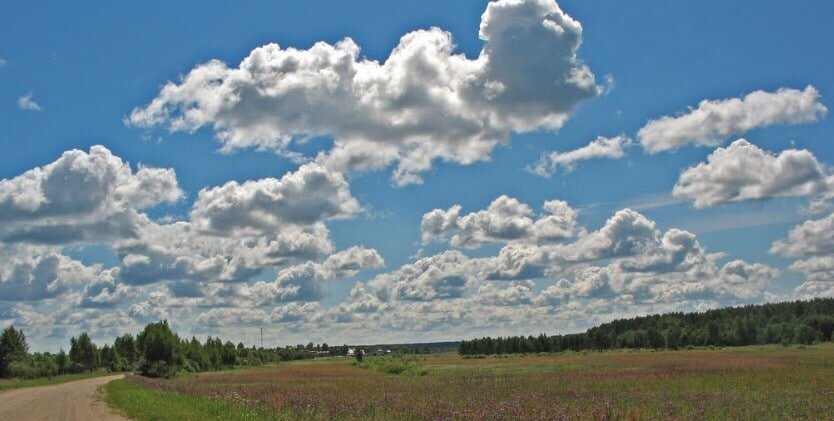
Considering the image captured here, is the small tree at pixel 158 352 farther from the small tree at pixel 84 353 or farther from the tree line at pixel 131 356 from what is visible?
the small tree at pixel 84 353

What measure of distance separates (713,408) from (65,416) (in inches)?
985

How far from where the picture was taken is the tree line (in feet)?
303

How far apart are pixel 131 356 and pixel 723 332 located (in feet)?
370

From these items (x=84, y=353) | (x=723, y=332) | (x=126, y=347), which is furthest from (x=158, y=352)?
(x=723, y=332)

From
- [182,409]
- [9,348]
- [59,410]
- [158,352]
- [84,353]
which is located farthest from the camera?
[84,353]

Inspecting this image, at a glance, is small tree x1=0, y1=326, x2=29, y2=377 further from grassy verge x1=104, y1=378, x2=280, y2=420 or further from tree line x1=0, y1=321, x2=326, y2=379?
grassy verge x1=104, y1=378, x2=280, y2=420

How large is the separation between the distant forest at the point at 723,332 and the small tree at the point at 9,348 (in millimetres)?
113759

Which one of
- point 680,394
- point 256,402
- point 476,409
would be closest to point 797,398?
point 680,394

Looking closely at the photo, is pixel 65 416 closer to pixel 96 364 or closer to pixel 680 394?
pixel 680 394

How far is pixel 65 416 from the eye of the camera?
30422mm

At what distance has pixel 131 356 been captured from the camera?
138625 millimetres

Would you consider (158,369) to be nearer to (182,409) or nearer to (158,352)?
(158,352)

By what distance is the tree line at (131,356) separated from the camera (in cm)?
9244

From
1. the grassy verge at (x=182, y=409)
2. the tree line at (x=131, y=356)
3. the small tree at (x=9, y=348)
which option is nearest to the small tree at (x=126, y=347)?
the tree line at (x=131, y=356)
